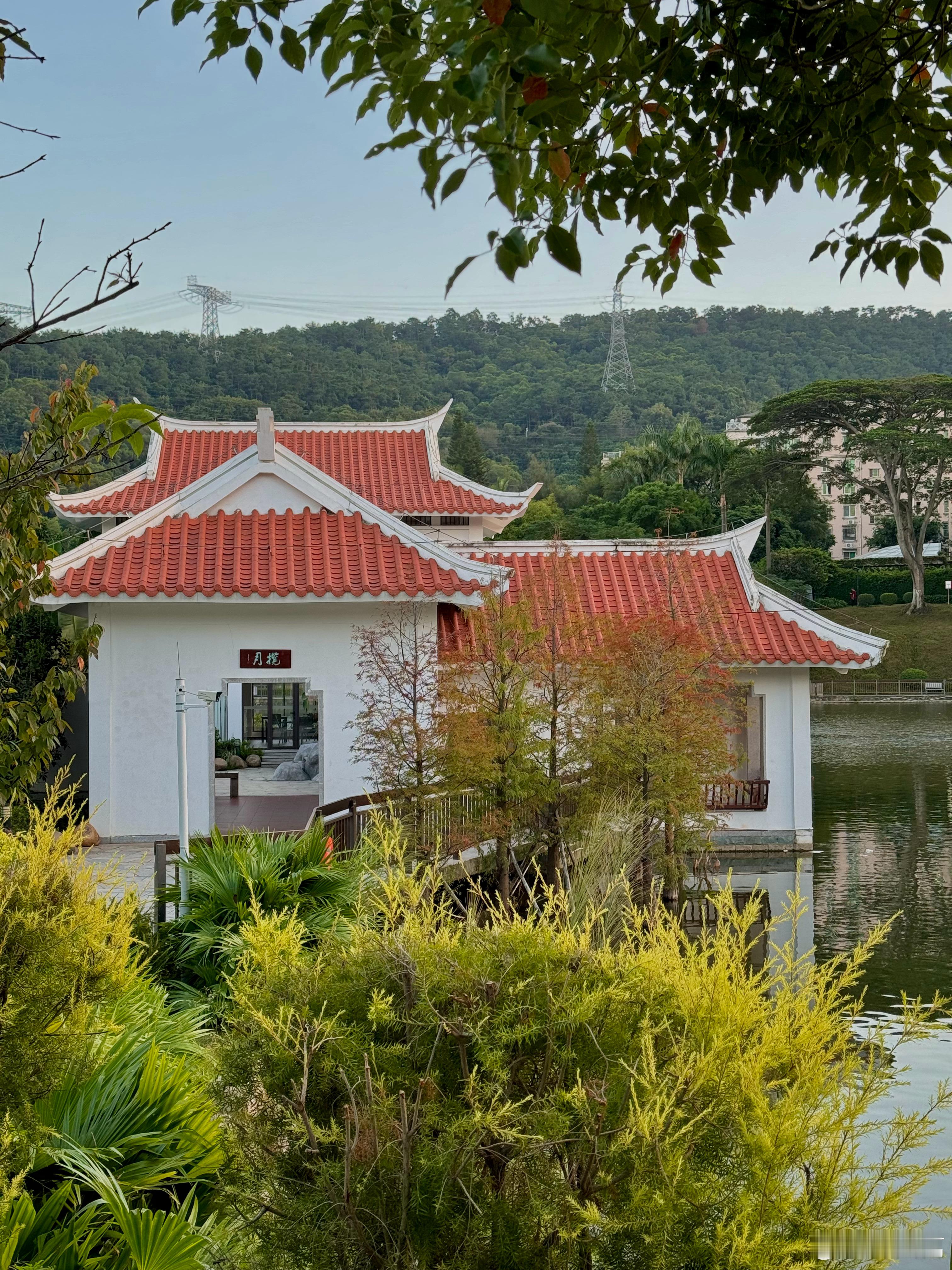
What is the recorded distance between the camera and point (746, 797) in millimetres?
17891

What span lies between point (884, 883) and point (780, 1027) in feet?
42.1

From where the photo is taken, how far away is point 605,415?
96.1 metres

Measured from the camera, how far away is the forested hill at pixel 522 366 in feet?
187

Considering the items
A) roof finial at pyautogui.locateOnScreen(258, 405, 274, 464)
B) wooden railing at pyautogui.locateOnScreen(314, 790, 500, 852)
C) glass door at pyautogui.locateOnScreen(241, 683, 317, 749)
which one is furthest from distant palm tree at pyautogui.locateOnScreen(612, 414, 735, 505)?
wooden railing at pyautogui.locateOnScreen(314, 790, 500, 852)

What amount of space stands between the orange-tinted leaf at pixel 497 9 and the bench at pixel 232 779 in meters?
16.7

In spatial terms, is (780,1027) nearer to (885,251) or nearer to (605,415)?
(885,251)

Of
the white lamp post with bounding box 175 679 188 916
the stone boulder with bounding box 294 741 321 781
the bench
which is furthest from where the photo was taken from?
the stone boulder with bounding box 294 741 321 781

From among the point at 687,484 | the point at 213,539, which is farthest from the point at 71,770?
the point at 687,484

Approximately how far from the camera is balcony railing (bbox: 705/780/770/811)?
17719mm

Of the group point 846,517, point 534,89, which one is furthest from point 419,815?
point 846,517

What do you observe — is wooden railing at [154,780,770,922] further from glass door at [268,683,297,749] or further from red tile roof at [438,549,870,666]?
glass door at [268,683,297,749]

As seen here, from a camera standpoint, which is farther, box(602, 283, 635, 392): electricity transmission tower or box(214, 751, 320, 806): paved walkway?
box(602, 283, 635, 392): electricity transmission tower

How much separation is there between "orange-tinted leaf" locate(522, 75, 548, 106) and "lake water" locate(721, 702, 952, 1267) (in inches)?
184

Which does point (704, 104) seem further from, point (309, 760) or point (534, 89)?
point (309, 760)
